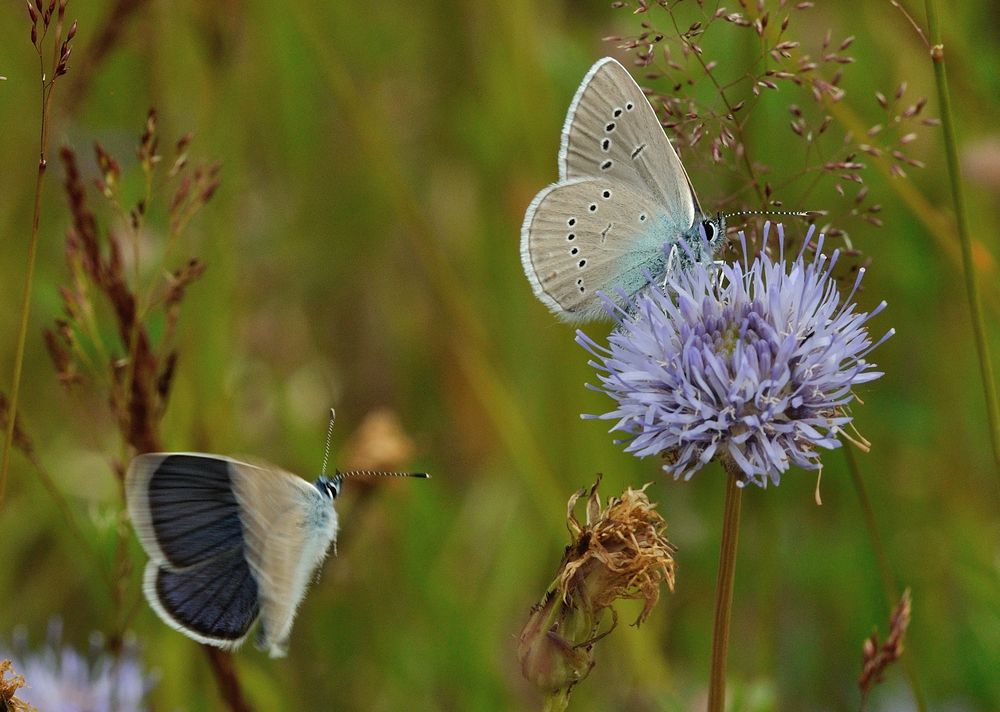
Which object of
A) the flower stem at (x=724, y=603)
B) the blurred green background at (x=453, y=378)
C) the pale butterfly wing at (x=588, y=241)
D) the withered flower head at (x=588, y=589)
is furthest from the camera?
the blurred green background at (x=453, y=378)

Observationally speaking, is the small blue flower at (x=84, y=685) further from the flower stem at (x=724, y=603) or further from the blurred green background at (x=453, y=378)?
the flower stem at (x=724, y=603)

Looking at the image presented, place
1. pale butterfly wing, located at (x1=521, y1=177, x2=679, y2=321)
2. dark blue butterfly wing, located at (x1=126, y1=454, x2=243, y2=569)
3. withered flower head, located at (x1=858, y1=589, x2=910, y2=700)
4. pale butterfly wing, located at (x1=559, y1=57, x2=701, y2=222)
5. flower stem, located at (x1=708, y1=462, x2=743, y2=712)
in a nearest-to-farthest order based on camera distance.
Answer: flower stem, located at (x1=708, y1=462, x2=743, y2=712) → withered flower head, located at (x1=858, y1=589, x2=910, y2=700) → dark blue butterfly wing, located at (x1=126, y1=454, x2=243, y2=569) → pale butterfly wing, located at (x1=559, y1=57, x2=701, y2=222) → pale butterfly wing, located at (x1=521, y1=177, x2=679, y2=321)

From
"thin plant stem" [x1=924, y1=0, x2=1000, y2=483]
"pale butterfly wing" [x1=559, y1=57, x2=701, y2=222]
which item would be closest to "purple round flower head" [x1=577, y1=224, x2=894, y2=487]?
"thin plant stem" [x1=924, y1=0, x2=1000, y2=483]

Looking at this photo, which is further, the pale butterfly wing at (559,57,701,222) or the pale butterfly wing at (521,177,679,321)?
the pale butterfly wing at (521,177,679,321)

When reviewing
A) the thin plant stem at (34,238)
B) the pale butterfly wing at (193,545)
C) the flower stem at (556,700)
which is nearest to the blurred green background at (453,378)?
the pale butterfly wing at (193,545)

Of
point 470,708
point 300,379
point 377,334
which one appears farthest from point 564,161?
point 377,334

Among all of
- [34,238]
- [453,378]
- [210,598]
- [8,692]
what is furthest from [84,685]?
[453,378]

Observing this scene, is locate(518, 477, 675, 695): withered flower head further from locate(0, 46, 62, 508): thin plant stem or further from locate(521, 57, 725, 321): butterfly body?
locate(0, 46, 62, 508): thin plant stem
